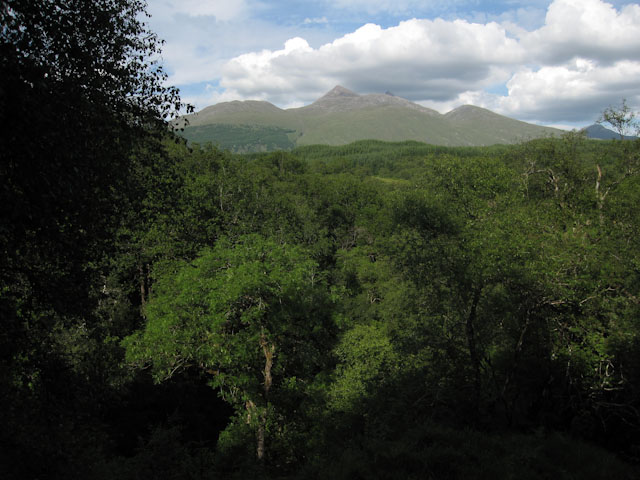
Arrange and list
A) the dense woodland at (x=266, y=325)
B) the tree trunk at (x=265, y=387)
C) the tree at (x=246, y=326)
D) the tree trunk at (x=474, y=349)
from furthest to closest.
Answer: the tree at (x=246, y=326) → the tree trunk at (x=265, y=387) → the tree trunk at (x=474, y=349) → the dense woodland at (x=266, y=325)

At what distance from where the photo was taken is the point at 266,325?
17078 millimetres

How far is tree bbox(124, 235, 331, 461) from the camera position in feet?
53.5

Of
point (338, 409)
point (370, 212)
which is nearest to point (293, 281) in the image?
point (338, 409)

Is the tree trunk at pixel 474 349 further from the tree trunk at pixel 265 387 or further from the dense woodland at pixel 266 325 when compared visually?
the tree trunk at pixel 265 387

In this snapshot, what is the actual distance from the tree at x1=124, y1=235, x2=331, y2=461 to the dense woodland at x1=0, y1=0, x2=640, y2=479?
0.13 meters

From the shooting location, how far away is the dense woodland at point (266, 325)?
307 inches

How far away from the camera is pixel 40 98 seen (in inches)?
270

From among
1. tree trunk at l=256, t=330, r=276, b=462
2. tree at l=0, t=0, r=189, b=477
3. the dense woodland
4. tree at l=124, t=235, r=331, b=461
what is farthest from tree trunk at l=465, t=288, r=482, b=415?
tree at l=0, t=0, r=189, b=477

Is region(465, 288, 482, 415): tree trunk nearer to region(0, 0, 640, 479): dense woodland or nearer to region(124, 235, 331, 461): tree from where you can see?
region(0, 0, 640, 479): dense woodland

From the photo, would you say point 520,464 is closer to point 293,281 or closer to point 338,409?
point 338,409

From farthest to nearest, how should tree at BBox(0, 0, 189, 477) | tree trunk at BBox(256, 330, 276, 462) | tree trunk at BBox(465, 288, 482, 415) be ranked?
tree trunk at BBox(256, 330, 276, 462) → tree trunk at BBox(465, 288, 482, 415) → tree at BBox(0, 0, 189, 477)

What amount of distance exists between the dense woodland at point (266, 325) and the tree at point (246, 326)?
126 millimetres

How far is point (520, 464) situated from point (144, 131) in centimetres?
1276

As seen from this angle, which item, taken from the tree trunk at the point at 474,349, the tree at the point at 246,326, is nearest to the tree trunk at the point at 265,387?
the tree at the point at 246,326
